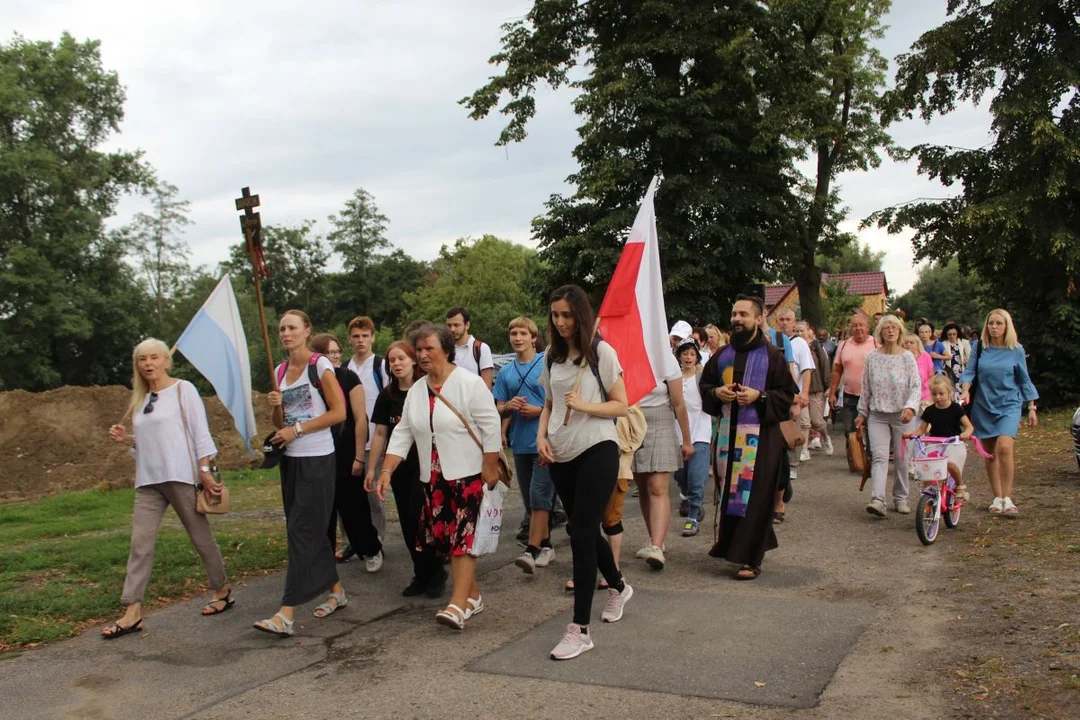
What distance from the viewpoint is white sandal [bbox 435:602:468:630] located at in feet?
18.9

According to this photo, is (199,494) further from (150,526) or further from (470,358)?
(470,358)

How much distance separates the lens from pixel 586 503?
545cm

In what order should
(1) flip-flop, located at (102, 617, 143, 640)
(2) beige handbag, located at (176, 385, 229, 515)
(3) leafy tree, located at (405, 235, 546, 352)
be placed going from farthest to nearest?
1. (3) leafy tree, located at (405, 235, 546, 352)
2. (2) beige handbag, located at (176, 385, 229, 515)
3. (1) flip-flop, located at (102, 617, 143, 640)

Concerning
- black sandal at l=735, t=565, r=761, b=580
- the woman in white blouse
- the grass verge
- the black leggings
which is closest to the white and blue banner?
the grass verge

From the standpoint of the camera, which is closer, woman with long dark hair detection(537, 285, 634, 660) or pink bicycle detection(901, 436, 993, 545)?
woman with long dark hair detection(537, 285, 634, 660)

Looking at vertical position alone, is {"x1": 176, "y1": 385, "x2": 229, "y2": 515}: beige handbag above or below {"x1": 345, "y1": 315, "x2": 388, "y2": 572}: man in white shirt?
below

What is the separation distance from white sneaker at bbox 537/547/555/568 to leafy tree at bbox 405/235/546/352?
176 ft

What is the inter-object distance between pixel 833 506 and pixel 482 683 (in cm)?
602

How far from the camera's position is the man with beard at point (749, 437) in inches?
278

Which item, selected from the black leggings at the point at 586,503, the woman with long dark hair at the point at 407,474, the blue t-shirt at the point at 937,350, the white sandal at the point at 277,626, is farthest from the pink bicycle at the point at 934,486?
the blue t-shirt at the point at 937,350

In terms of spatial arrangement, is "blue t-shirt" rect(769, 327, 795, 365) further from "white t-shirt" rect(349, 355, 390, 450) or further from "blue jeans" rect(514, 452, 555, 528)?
"white t-shirt" rect(349, 355, 390, 450)

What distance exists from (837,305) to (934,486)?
4376cm

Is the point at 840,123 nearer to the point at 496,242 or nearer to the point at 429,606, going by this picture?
the point at 429,606

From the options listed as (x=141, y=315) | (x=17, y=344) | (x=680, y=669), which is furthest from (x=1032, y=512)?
(x=141, y=315)
